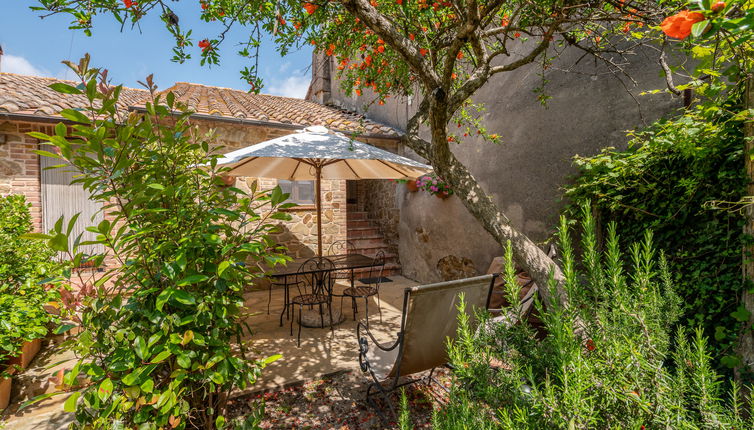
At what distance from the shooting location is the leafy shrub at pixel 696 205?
213cm

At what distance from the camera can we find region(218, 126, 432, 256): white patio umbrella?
3520 millimetres

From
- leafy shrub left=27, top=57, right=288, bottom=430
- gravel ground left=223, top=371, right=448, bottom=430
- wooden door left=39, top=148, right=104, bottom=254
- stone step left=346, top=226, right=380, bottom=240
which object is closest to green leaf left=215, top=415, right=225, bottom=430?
leafy shrub left=27, top=57, right=288, bottom=430

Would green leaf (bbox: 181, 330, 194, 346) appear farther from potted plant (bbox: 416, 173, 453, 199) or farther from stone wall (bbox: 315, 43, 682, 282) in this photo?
potted plant (bbox: 416, 173, 453, 199)

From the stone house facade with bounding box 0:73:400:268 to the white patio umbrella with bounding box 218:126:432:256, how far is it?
0.87 ft

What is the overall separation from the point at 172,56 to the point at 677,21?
11.3 feet

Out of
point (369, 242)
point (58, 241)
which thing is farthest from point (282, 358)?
point (369, 242)

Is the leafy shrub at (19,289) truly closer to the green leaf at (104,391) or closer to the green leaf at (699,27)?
the green leaf at (104,391)

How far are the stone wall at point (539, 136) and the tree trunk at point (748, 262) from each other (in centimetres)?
136

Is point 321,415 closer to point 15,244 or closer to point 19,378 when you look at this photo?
point 19,378

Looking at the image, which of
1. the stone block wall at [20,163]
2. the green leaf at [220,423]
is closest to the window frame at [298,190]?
the stone block wall at [20,163]

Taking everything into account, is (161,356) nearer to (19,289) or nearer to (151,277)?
(151,277)

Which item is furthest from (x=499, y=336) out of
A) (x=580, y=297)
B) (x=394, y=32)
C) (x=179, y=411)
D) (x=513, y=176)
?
(x=513, y=176)

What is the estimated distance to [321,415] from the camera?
105 inches

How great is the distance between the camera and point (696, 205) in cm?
242
